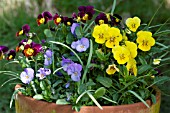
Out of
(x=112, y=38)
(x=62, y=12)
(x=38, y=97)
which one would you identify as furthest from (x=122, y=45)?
(x=62, y=12)

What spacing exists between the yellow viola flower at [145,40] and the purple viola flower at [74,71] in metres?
0.26

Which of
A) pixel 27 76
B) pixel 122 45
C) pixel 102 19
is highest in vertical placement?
pixel 102 19

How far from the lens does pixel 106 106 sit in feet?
4.93

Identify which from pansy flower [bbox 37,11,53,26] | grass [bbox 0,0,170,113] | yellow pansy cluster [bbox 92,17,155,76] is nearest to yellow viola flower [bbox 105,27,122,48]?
yellow pansy cluster [bbox 92,17,155,76]

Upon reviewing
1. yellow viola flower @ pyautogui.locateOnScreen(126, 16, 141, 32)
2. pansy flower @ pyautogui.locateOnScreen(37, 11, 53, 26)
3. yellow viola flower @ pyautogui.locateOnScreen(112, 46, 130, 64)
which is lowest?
yellow viola flower @ pyautogui.locateOnScreen(112, 46, 130, 64)

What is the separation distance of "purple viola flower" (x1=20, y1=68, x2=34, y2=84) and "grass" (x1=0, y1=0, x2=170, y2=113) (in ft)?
4.30

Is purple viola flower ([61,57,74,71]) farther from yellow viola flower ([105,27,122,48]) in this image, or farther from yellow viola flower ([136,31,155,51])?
yellow viola flower ([136,31,155,51])

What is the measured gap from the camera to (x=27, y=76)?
1622 mm

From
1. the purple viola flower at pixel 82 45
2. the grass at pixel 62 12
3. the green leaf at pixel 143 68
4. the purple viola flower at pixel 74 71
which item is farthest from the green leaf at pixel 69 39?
the grass at pixel 62 12

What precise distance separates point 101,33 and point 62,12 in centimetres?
316

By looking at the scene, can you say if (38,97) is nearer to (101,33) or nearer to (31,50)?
(31,50)

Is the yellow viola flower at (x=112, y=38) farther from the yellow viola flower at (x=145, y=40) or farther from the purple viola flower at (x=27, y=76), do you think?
the purple viola flower at (x=27, y=76)

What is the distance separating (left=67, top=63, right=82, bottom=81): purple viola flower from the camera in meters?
1.54

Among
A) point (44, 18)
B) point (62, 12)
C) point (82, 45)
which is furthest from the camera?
point (62, 12)
